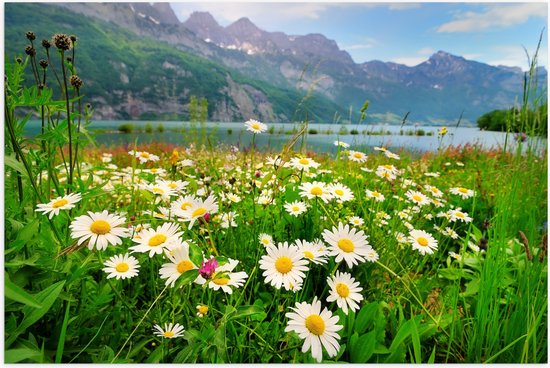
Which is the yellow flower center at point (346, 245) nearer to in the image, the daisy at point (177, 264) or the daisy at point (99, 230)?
the daisy at point (177, 264)

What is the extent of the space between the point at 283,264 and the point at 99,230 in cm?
48

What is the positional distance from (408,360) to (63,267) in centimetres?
118

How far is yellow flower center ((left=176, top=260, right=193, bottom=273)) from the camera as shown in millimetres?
867

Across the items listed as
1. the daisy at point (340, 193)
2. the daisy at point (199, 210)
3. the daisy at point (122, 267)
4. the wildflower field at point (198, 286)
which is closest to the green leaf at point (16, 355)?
the wildflower field at point (198, 286)

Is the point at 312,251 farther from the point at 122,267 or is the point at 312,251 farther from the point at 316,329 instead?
the point at 122,267

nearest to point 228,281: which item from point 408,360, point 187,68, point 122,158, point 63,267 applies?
point 63,267

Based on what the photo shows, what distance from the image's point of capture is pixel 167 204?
163 cm

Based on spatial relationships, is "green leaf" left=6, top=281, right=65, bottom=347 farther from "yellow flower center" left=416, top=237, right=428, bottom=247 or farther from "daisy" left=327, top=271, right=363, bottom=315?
"yellow flower center" left=416, top=237, right=428, bottom=247

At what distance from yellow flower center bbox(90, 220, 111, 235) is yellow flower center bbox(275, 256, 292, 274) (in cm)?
45

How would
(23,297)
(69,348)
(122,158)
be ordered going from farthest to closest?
(122,158), (69,348), (23,297)

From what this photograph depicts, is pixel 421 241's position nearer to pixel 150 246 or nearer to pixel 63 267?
pixel 150 246

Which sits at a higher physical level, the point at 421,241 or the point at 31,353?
the point at 421,241

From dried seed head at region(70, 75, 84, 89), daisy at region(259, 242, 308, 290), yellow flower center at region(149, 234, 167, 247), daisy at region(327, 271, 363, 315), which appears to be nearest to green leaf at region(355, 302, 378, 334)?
daisy at region(327, 271, 363, 315)

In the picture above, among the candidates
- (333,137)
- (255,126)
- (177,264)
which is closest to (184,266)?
(177,264)
